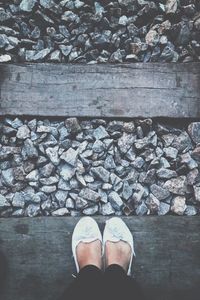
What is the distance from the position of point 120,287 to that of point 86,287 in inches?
5.1

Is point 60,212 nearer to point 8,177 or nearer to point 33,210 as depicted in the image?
point 33,210

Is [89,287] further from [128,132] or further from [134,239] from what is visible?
[128,132]

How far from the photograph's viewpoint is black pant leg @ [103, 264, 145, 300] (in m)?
1.56

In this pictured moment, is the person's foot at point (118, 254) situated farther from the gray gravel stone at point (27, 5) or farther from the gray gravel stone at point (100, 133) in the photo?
the gray gravel stone at point (27, 5)

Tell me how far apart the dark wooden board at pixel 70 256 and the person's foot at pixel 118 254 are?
43 mm

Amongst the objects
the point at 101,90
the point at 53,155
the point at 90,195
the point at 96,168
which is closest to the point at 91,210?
the point at 90,195

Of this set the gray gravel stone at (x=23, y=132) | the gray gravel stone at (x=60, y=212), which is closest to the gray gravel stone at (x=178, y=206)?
the gray gravel stone at (x=60, y=212)

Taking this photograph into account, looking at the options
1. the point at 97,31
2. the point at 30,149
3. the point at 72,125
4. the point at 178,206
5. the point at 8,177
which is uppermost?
the point at 97,31

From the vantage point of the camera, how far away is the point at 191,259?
1.83 meters

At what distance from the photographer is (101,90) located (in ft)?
6.20

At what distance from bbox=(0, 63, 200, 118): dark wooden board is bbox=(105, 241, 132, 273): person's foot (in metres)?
0.58

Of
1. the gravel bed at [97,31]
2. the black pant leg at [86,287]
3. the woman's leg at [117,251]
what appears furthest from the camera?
the gravel bed at [97,31]

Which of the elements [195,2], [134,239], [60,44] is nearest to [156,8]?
[195,2]

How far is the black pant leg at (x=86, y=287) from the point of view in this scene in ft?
5.11
